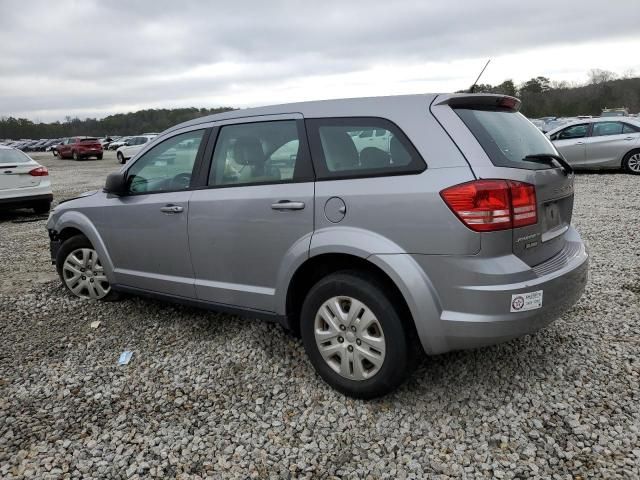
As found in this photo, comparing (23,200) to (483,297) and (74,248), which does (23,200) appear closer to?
(74,248)

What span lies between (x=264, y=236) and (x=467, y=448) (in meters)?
1.64

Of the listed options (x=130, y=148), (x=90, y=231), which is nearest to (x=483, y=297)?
(x=90, y=231)

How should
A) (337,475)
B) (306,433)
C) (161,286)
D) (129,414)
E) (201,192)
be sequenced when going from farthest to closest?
(161,286) → (201,192) → (129,414) → (306,433) → (337,475)

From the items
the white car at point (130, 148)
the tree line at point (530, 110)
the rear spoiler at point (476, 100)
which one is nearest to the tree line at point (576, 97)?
the tree line at point (530, 110)

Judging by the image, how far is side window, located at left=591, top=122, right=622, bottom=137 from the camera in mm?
12789

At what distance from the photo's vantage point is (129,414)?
2986 millimetres

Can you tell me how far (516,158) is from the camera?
2.79 m

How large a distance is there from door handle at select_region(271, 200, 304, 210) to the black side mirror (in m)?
1.65

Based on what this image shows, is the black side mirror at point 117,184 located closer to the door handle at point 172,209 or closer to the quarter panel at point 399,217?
the door handle at point 172,209

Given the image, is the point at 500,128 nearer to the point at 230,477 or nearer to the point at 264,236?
the point at 264,236

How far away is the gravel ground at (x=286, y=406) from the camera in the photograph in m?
2.51

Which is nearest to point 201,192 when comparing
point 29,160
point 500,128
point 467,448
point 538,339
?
point 500,128

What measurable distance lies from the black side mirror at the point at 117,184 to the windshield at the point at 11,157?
22.9 ft

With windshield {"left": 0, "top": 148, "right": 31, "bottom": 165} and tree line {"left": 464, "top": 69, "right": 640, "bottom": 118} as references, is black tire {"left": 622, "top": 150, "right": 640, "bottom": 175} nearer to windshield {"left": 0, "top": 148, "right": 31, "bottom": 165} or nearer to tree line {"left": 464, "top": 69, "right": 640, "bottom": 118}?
windshield {"left": 0, "top": 148, "right": 31, "bottom": 165}
